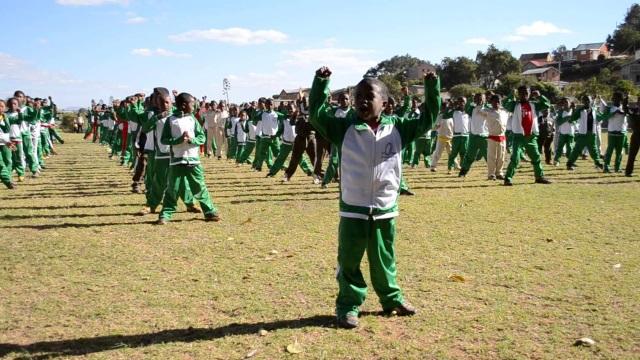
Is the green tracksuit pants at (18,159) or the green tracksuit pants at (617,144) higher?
the green tracksuit pants at (617,144)

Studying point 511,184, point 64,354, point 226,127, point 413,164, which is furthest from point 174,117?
point 226,127

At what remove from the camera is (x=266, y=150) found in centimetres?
1789

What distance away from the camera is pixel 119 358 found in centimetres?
423

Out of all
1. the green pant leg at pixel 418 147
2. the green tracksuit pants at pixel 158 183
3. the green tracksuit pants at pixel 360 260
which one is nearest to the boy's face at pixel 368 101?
the green tracksuit pants at pixel 360 260

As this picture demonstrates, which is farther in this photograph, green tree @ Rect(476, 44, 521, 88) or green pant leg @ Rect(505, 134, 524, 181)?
green tree @ Rect(476, 44, 521, 88)

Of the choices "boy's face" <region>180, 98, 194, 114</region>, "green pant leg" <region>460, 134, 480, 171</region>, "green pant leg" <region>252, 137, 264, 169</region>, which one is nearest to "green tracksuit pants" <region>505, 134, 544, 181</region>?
"green pant leg" <region>460, 134, 480, 171</region>

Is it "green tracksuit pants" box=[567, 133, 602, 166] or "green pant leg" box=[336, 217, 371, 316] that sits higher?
"green tracksuit pants" box=[567, 133, 602, 166]

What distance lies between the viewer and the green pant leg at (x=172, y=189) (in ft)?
30.2

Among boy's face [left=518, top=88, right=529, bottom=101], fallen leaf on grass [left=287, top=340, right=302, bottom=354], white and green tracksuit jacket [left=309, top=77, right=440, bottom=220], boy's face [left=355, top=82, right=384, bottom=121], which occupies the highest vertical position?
boy's face [left=518, top=88, right=529, bottom=101]

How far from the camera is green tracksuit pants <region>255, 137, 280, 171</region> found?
58.3 ft

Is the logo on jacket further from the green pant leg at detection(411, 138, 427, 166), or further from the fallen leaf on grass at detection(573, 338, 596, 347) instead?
the green pant leg at detection(411, 138, 427, 166)

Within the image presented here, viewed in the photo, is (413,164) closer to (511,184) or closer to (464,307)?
(511,184)

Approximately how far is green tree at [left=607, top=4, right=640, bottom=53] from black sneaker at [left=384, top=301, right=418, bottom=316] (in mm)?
122645

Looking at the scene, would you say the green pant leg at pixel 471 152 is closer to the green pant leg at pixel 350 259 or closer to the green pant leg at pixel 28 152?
the green pant leg at pixel 350 259
